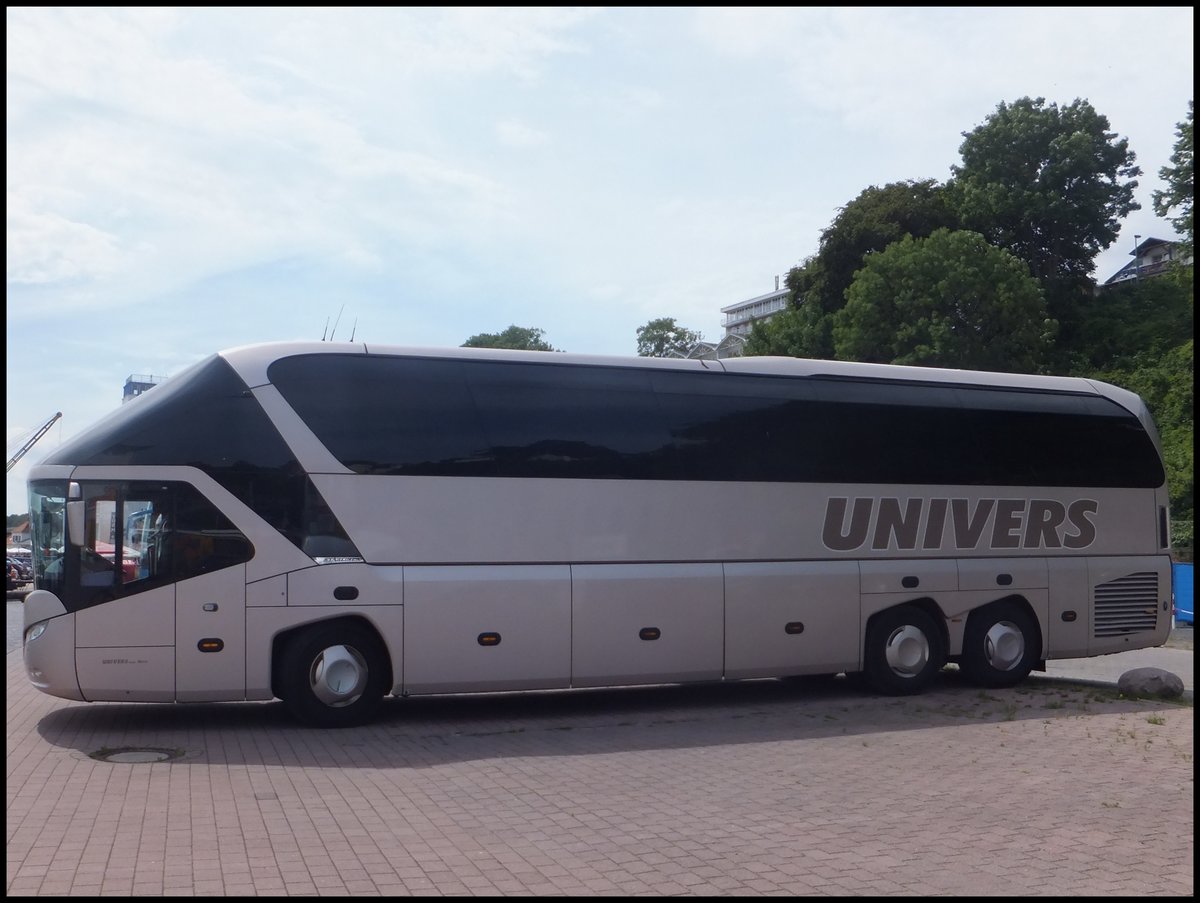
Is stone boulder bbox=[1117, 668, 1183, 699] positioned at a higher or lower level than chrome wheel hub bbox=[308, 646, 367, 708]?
lower

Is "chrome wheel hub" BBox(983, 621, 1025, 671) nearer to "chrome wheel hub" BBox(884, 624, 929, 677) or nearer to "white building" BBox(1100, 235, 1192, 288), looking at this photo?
"chrome wheel hub" BBox(884, 624, 929, 677)

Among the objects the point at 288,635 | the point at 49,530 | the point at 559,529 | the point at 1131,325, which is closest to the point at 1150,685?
the point at 559,529

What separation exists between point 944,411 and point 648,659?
5061 millimetres

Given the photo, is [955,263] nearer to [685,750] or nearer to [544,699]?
[544,699]

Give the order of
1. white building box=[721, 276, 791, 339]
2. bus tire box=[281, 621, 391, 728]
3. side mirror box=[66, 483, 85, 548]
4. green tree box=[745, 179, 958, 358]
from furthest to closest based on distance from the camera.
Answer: white building box=[721, 276, 791, 339]
green tree box=[745, 179, 958, 358]
bus tire box=[281, 621, 391, 728]
side mirror box=[66, 483, 85, 548]

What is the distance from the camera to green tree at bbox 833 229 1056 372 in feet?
136

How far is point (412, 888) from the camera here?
6359mm

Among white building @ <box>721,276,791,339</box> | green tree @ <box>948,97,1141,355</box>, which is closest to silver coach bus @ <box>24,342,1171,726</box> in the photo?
green tree @ <box>948,97,1141,355</box>

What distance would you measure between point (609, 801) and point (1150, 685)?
30.1 feet

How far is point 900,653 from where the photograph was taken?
48.6ft

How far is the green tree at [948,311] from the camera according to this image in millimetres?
41594

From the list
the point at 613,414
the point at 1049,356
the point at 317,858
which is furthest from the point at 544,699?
the point at 1049,356

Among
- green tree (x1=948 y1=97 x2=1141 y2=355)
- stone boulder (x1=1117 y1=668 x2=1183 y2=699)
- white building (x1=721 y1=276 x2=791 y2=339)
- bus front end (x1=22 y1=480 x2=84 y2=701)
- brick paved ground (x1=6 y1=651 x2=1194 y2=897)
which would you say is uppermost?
white building (x1=721 y1=276 x2=791 y2=339)

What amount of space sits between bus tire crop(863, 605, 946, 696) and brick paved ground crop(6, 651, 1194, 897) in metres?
0.93
